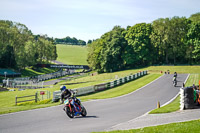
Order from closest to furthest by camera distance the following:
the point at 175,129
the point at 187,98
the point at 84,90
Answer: the point at 175,129, the point at 187,98, the point at 84,90

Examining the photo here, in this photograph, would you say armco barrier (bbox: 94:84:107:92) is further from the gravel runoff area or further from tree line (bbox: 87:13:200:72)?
tree line (bbox: 87:13:200:72)

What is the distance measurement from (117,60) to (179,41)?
22.3m

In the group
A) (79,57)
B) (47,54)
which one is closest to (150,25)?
(47,54)

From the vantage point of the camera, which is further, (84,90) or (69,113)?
(84,90)

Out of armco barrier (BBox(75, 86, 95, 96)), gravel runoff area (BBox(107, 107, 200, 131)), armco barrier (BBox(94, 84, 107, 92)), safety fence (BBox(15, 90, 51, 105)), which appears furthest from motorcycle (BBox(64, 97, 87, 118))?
armco barrier (BBox(94, 84, 107, 92))

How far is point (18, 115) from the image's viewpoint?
54.3 ft

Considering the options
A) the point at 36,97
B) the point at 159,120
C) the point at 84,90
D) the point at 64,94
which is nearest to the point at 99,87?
the point at 84,90

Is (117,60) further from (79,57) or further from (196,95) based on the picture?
(79,57)

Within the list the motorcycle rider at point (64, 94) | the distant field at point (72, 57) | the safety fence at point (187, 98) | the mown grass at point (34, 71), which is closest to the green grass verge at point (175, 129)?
the safety fence at point (187, 98)

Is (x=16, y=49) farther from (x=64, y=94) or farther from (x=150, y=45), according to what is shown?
(x=64, y=94)

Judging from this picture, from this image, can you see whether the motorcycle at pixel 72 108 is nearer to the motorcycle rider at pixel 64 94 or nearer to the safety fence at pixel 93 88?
the motorcycle rider at pixel 64 94

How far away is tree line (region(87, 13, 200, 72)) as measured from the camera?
3036 inches

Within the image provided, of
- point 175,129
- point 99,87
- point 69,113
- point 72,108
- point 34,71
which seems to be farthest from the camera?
point 34,71

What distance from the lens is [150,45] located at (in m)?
79.7
